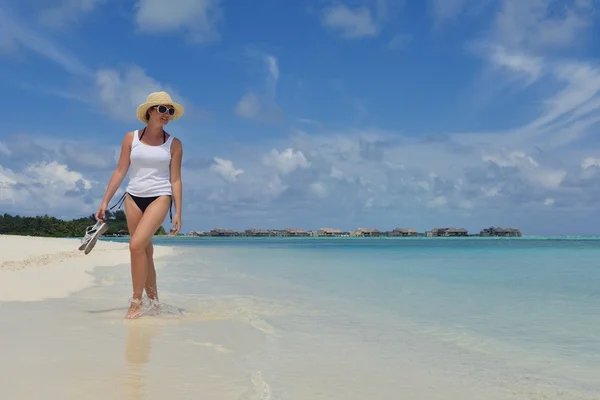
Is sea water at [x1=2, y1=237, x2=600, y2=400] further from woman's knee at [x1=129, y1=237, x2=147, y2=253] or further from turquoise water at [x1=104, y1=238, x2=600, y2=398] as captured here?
woman's knee at [x1=129, y1=237, x2=147, y2=253]

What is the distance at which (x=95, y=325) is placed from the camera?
18.3ft

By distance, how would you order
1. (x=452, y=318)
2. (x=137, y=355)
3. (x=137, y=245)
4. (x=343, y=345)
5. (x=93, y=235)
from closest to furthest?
(x=137, y=355), (x=343, y=345), (x=137, y=245), (x=93, y=235), (x=452, y=318)

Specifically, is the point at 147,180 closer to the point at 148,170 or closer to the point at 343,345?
the point at 148,170

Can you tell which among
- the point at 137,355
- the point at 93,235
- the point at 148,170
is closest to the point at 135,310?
the point at 93,235

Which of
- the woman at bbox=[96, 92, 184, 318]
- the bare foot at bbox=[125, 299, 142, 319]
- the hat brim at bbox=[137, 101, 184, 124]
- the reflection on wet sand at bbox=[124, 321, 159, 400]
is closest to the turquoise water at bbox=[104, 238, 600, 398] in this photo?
the reflection on wet sand at bbox=[124, 321, 159, 400]

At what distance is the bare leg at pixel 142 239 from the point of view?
20.0 feet

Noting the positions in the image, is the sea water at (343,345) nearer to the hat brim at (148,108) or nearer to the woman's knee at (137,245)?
the woman's knee at (137,245)

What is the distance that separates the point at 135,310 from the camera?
6.15 metres

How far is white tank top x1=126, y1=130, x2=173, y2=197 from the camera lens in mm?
6242

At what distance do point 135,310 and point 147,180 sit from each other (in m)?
1.42

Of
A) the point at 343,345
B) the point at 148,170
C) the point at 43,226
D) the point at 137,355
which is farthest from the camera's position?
the point at 43,226

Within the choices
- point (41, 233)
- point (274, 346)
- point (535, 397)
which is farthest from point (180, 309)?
point (41, 233)

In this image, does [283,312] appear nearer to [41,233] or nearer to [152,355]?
[152,355]

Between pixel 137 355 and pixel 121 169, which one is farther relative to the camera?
pixel 121 169
